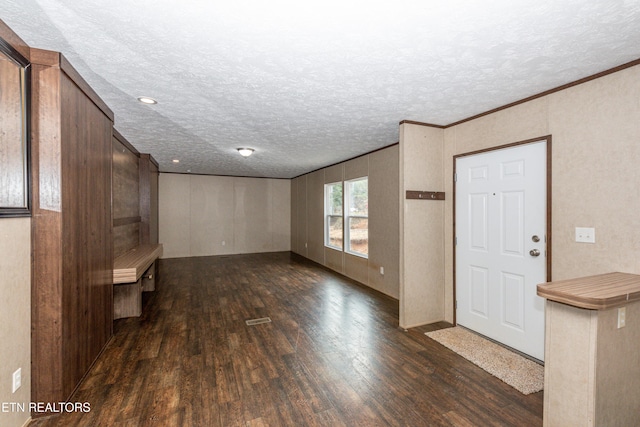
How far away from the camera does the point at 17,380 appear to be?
1.75m

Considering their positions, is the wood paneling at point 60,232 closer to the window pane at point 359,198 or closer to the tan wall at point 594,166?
the tan wall at point 594,166

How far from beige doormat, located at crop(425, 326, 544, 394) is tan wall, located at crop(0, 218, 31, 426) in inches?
133

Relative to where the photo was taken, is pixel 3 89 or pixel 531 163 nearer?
pixel 3 89

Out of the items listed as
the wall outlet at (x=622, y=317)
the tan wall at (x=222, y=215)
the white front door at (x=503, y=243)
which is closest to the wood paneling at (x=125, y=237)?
the tan wall at (x=222, y=215)

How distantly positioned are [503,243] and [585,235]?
0.70 m

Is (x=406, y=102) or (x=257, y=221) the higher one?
(x=406, y=102)

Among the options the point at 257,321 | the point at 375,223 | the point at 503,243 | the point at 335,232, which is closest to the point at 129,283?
the point at 257,321

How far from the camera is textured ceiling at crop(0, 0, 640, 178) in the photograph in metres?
1.52

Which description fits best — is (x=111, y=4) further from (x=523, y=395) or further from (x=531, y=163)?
(x=523, y=395)

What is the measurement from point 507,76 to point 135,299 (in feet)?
15.4

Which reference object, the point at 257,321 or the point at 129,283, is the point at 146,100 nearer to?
the point at 129,283

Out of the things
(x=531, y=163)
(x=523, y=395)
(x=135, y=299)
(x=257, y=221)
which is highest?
(x=531, y=163)

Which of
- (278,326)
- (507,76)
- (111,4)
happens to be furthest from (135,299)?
(507,76)

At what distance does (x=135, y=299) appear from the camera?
12.2 ft
